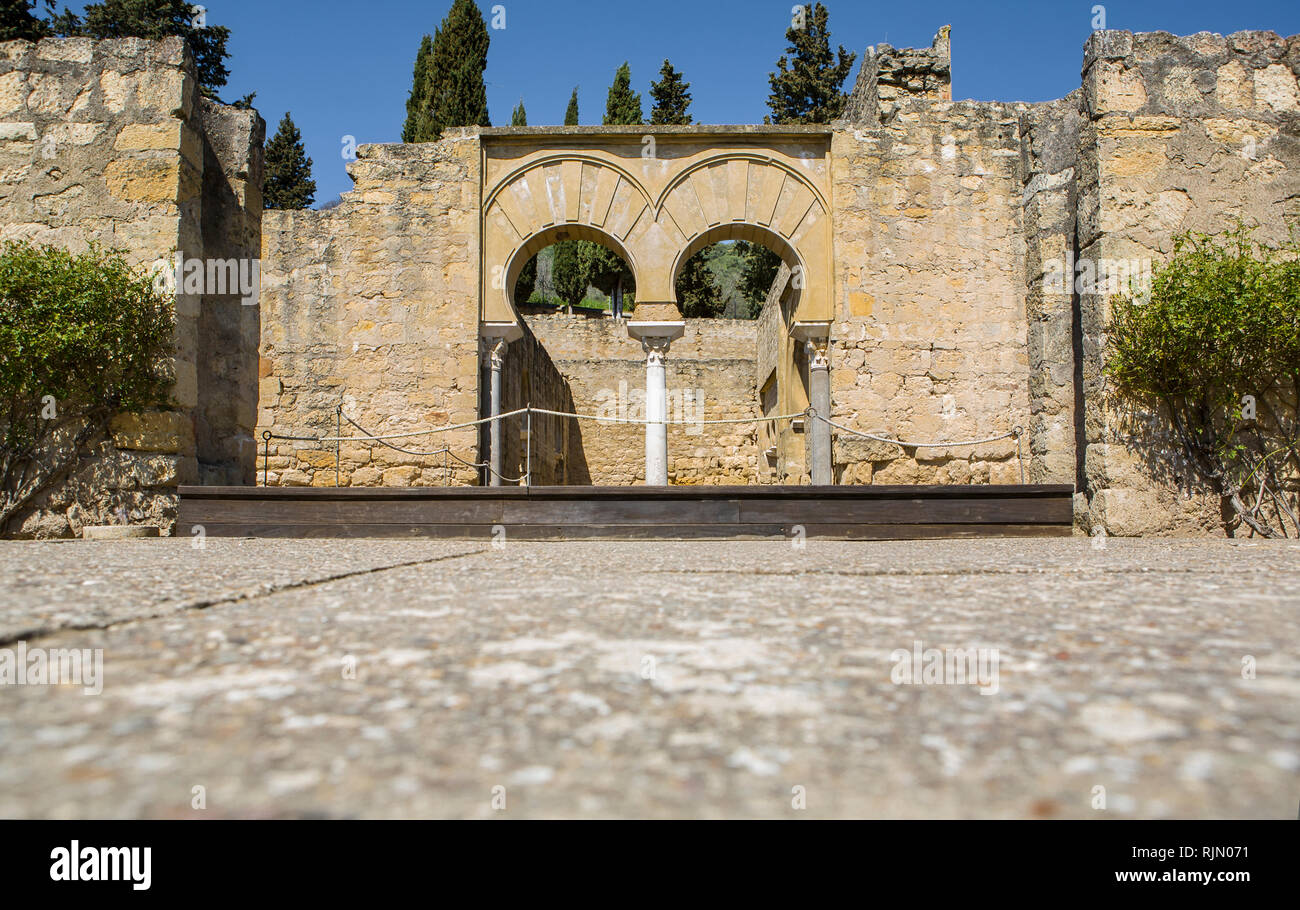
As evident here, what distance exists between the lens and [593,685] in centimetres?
110

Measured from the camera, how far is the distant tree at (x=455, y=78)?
2566cm

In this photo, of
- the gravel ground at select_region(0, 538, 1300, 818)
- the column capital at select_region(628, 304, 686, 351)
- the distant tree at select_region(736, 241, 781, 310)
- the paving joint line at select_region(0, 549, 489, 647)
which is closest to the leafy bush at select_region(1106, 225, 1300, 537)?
the column capital at select_region(628, 304, 686, 351)

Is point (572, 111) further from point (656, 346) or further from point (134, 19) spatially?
Answer: point (656, 346)

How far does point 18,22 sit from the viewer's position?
19688 mm

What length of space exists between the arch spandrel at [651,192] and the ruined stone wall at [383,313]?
36 cm

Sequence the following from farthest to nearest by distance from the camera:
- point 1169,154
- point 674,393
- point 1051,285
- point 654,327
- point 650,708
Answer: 1. point 674,393
2. point 654,327
3. point 1051,285
4. point 1169,154
5. point 650,708

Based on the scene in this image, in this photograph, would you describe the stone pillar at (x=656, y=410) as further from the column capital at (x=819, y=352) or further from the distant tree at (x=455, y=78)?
the distant tree at (x=455, y=78)

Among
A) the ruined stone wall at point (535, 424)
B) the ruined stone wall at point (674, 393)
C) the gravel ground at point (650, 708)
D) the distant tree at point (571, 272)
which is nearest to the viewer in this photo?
the gravel ground at point (650, 708)

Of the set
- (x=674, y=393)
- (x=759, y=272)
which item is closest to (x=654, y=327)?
(x=674, y=393)

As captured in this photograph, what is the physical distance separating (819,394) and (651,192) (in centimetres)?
293

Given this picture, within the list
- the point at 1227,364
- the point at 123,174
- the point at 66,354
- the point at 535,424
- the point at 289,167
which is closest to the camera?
the point at 66,354

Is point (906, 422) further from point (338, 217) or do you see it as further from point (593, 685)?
point (593, 685)

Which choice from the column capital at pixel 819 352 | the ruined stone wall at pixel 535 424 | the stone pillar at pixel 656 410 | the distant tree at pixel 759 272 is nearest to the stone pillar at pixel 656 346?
the stone pillar at pixel 656 410

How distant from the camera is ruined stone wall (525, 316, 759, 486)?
18.7m
